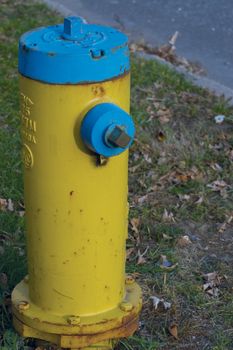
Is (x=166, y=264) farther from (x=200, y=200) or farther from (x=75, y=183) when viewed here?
(x=75, y=183)

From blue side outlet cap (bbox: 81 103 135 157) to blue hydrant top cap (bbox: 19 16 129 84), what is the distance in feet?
0.34

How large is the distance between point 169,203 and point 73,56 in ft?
6.65

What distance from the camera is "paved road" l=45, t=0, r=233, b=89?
688 cm

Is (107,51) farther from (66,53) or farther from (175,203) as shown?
(175,203)

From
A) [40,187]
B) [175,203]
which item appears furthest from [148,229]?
[40,187]

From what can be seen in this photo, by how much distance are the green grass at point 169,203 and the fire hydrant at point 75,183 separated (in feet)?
1.03

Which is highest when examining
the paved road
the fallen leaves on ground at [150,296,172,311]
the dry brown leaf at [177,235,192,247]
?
the fallen leaves on ground at [150,296,172,311]

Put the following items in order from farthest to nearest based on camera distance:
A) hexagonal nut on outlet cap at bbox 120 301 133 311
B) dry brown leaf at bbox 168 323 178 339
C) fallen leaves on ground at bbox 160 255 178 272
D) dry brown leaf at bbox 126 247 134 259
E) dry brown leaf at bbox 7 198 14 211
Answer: dry brown leaf at bbox 7 198 14 211, dry brown leaf at bbox 126 247 134 259, fallen leaves on ground at bbox 160 255 178 272, dry brown leaf at bbox 168 323 178 339, hexagonal nut on outlet cap at bbox 120 301 133 311

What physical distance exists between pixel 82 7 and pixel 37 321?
5.70 m

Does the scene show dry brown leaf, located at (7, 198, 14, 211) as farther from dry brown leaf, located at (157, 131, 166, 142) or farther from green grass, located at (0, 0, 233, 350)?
dry brown leaf, located at (157, 131, 166, 142)

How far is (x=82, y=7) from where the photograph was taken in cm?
810

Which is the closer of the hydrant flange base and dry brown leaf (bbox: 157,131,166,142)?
the hydrant flange base

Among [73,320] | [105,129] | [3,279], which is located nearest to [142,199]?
A: [3,279]

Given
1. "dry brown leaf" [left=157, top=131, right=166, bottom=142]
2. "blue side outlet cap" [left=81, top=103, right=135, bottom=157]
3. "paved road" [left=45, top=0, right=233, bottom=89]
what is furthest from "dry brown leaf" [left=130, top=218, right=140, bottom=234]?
"paved road" [left=45, top=0, right=233, bottom=89]
